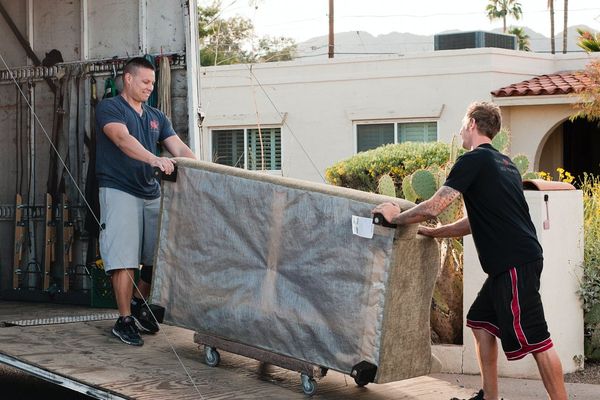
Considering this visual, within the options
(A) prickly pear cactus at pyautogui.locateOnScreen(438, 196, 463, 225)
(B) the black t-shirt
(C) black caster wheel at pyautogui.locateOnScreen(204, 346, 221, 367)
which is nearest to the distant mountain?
(A) prickly pear cactus at pyautogui.locateOnScreen(438, 196, 463, 225)

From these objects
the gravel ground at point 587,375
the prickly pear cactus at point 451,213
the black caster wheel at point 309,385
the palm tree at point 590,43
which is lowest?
the gravel ground at point 587,375

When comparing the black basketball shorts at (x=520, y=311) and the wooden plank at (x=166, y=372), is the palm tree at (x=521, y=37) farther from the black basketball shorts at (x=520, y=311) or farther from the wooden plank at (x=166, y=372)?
the black basketball shorts at (x=520, y=311)

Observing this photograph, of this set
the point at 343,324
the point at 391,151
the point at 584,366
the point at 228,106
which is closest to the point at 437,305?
the point at 584,366

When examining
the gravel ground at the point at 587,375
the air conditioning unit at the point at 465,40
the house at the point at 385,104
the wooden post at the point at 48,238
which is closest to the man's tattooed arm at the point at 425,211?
the gravel ground at the point at 587,375

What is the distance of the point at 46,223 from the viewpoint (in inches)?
356

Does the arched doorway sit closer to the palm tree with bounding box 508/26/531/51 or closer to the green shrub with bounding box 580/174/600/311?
the green shrub with bounding box 580/174/600/311

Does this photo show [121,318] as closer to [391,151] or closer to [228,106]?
[391,151]

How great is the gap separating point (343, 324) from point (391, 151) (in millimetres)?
12465

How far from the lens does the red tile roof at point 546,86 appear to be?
20.5 metres

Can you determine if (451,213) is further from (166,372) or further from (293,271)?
(166,372)

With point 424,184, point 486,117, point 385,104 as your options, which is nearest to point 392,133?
point 385,104

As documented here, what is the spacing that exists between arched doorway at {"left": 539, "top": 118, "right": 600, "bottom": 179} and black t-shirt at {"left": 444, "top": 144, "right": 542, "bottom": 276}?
1728cm

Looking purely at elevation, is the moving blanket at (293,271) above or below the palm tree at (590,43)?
below

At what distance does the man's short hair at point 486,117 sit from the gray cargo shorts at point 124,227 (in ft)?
7.08
